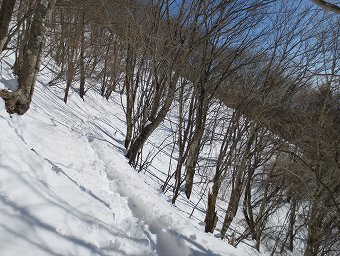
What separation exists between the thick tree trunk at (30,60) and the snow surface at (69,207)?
8.4 inches

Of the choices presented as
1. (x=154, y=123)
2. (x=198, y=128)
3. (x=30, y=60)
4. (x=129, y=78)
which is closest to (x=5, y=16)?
(x=30, y=60)

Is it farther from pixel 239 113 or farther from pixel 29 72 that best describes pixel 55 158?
pixel 239 113

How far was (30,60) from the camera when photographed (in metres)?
5.03

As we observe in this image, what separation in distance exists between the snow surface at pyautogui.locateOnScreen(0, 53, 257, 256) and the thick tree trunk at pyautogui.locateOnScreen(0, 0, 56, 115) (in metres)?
0.21

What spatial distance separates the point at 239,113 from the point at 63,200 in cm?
844

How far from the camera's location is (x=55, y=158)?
4.43 m

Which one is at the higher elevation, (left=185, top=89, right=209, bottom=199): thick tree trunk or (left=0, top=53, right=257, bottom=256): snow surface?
(left=185, top=89, right=209, bottom=199): thick tree trunk

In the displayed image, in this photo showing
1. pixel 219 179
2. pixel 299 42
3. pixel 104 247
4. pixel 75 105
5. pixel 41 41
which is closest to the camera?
pixel 104 247

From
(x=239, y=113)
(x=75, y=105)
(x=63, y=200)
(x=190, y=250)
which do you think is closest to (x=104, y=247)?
(x=63, y=200)

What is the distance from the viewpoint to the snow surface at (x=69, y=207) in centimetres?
240

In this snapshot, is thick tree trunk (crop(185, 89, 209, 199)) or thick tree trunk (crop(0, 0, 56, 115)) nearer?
thick tree trunk (crop(0, 0, 56, 115))

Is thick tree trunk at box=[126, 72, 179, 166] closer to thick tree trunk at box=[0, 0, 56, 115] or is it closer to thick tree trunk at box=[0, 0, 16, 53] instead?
thick tree trunk at box=[0, 0, 56, 115]

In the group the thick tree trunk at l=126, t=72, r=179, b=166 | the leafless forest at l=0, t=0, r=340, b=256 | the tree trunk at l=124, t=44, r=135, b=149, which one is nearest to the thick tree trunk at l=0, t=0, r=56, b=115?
the leafless forest at l=0, t=0, r=340, b=256

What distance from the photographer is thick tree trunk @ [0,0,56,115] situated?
4938 millimetres
